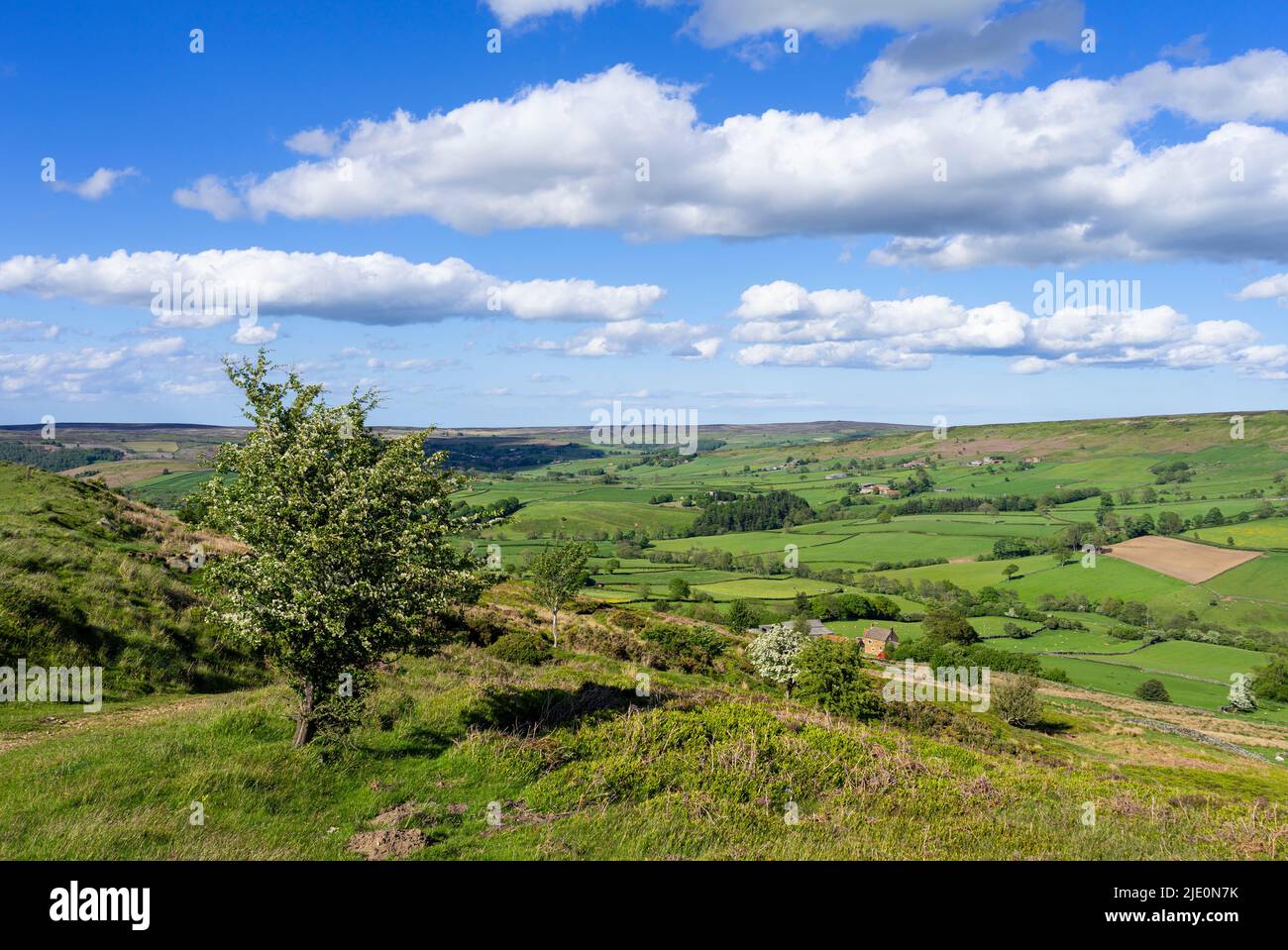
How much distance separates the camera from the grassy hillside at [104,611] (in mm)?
22938

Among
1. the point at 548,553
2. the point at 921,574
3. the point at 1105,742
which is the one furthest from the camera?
the point at 921,574

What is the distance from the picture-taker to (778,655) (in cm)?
5012

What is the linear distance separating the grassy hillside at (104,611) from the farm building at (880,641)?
282ft

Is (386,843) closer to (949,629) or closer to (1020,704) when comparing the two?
(1020,704)

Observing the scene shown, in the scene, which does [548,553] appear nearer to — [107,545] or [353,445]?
[107,545]

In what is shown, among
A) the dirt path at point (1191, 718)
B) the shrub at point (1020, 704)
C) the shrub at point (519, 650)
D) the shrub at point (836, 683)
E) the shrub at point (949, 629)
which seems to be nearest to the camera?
the shrub at point (519, 650)

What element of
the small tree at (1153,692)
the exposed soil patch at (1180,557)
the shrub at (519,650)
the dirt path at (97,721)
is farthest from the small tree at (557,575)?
the exposed soil patch at (1180,557)

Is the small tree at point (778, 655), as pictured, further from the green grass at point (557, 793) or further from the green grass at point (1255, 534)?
the green grass at point (1255, 534)

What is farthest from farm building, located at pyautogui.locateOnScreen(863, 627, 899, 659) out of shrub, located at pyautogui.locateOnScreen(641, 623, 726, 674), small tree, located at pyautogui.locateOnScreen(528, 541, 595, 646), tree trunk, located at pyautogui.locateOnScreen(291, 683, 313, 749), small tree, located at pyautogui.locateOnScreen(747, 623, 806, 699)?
tree trunk, located at pyautogui.locateOnScreen(291, 683, 313, 749)

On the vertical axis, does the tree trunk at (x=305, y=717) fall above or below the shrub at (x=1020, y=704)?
above

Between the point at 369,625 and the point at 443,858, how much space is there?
5.63 metres

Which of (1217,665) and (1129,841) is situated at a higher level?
(1129,841)

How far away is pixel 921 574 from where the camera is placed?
14300cm
